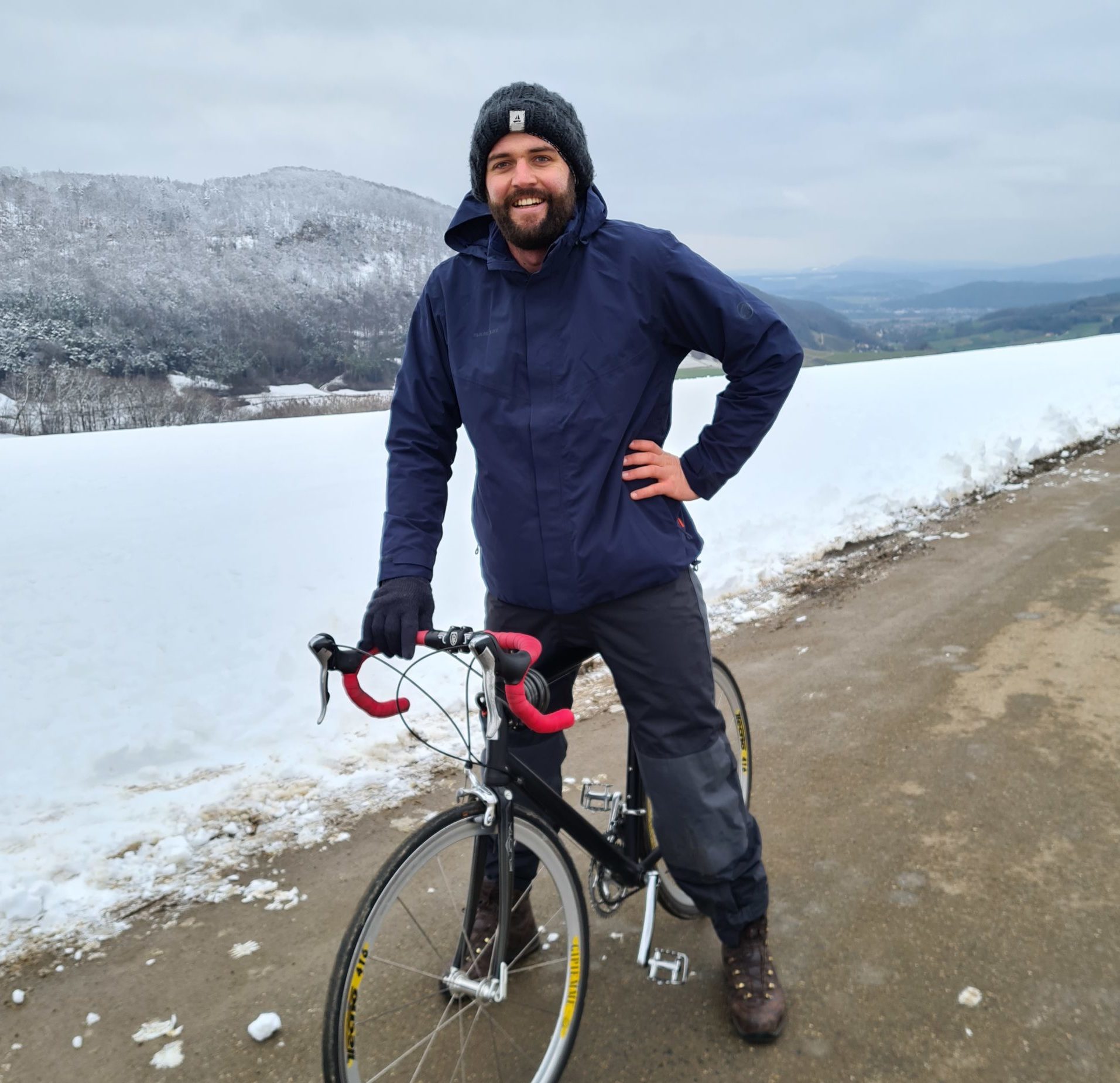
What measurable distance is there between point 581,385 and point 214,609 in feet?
13.5

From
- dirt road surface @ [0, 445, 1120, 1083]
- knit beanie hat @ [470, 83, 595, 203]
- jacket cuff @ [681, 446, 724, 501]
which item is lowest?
dirt road surface @ [0, 445, 1120, 1083]

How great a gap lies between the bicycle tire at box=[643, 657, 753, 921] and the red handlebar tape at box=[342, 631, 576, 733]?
843 mm

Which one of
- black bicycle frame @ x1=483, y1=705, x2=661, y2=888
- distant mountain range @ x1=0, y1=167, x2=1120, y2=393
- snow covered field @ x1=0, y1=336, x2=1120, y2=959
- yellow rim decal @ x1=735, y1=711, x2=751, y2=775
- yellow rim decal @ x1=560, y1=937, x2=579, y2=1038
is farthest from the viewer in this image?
distant mountain range @ x1=0, y1=167, x2=1120, y2=393

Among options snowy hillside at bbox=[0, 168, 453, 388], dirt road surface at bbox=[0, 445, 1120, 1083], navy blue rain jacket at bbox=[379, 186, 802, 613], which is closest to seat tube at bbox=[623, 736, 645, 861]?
dirt road surface at bbox=[0, 445, 1120, 1083]

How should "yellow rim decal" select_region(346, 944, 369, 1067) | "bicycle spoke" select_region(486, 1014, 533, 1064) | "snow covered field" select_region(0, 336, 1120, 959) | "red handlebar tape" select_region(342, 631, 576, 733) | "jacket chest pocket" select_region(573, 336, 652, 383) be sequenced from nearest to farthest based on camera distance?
1. "yellow rim decal" select_region(346, 944, 369, 1067)
2. "red handlebar tape" select_region(342, 631, 576, 733)
3. "jacket chest pocket" select_region(573, 336, 652, 383)
4. "bicycle spoke" select_region(486, 1014, 533, 1064)
5. "snow covered field" select_region(0, 336, 1120, 959)

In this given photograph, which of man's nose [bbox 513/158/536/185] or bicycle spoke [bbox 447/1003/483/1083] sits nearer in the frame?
man's nose [bbox 513/158/536/185]

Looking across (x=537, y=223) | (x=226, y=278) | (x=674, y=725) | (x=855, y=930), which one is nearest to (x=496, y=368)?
(x=537, y=223)

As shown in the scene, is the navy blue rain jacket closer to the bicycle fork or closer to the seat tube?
the seat tube

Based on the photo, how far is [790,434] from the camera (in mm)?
12039

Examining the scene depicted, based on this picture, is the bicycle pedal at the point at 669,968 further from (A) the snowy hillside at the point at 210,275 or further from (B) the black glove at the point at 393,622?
(A) the snowy hillside at the point at 210,275

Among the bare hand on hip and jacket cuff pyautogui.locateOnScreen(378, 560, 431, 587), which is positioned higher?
the bare hand on hip

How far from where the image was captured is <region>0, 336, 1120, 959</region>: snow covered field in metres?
3.34

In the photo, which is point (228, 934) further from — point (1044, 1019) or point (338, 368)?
point (338, 368)

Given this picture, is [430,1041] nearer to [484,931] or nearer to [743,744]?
[484,931]
